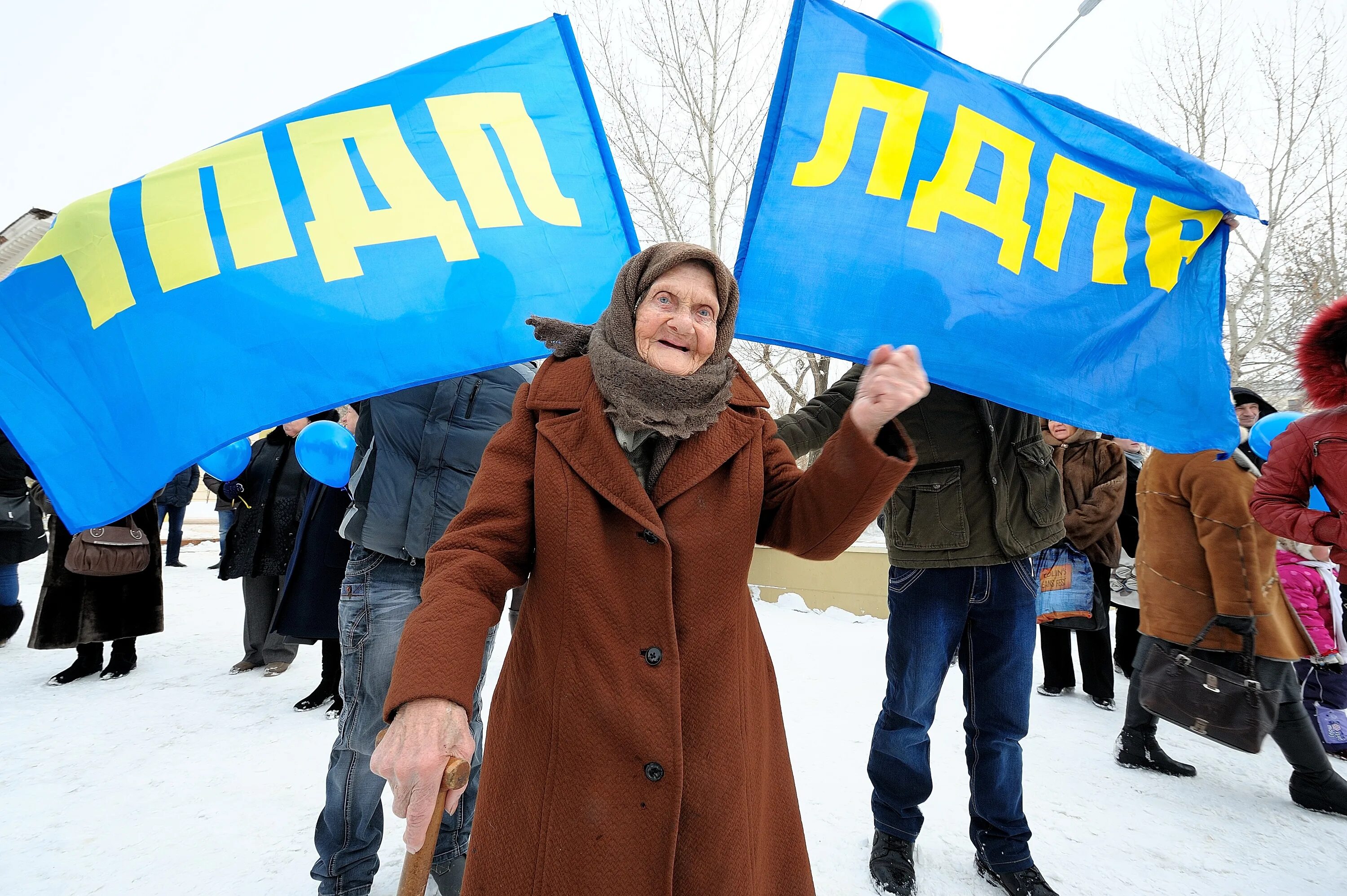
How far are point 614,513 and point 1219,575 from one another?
3.16m

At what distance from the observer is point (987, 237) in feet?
8.19

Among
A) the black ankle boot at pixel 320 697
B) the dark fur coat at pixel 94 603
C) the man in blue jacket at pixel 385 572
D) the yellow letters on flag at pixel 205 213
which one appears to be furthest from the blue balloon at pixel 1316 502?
the dark fur coat at pixel 94 603

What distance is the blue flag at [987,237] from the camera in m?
2.43

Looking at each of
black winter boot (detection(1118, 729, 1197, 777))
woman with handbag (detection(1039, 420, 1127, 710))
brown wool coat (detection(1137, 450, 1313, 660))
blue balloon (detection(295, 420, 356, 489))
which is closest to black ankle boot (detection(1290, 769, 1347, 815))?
black winter boot (detection(1118, 729, 1197, 777))

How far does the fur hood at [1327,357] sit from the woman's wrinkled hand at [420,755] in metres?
3.53

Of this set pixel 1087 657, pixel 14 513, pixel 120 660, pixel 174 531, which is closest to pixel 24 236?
pixel 14 513

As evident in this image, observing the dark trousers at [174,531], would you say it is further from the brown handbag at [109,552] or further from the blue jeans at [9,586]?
the brown handbag at [109,552]

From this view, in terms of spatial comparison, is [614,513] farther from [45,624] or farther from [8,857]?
[45,624]

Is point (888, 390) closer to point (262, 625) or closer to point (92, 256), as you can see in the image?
point (92, 256)

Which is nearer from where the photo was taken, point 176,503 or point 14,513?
point 14,513

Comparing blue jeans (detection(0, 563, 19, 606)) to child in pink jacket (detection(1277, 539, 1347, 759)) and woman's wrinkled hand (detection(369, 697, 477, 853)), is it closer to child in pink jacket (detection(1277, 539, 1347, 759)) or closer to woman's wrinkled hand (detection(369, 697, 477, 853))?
woman's wrinkled hand (detection(369, 697, 477, 853))

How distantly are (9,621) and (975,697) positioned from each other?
736cm

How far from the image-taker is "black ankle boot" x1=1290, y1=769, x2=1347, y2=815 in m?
3.07

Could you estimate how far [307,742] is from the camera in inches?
151
